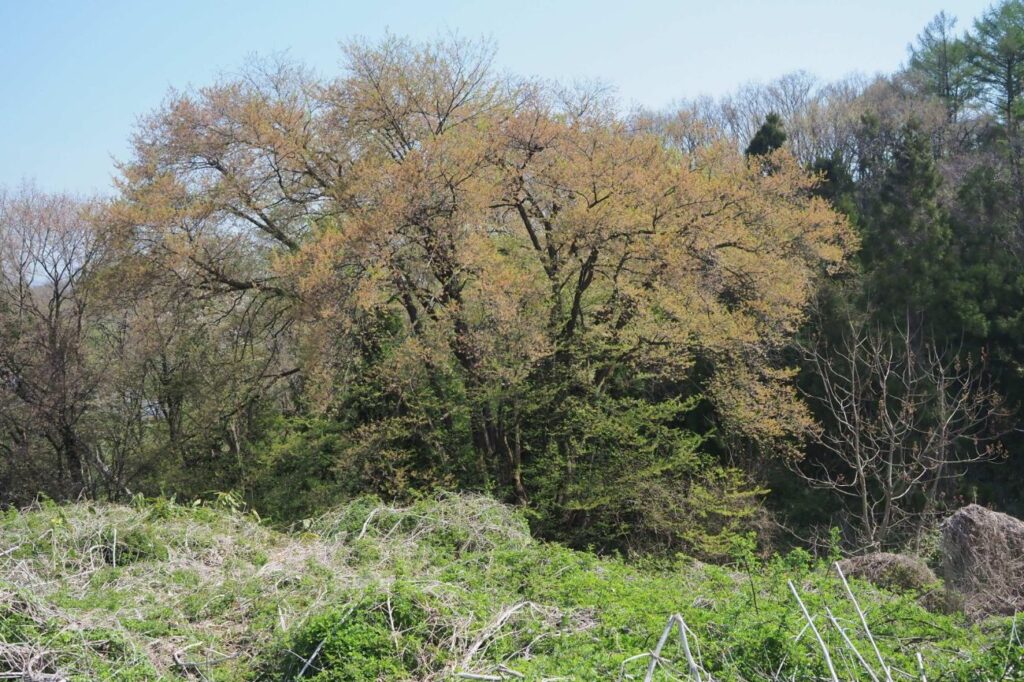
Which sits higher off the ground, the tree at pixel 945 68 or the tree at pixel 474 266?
the tree at pixel 945 68

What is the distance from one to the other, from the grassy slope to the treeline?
17.1 ft

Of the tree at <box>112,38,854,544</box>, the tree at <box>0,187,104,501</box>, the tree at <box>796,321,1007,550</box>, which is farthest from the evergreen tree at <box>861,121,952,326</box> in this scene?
the tree at <box>0,187,104,501</box>

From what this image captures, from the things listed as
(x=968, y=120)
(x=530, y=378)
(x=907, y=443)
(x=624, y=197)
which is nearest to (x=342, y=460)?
(x=530, y=378)

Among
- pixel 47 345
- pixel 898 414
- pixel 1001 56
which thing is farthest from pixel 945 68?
pixel 47 345

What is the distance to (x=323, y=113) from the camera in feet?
51.5

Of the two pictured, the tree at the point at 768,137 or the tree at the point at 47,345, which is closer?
the tree at the point at 47,345

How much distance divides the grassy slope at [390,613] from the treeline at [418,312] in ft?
17.1

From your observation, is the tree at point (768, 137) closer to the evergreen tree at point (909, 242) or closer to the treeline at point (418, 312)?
the evergreen tree at point (909, 242)

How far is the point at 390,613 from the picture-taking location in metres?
6.06

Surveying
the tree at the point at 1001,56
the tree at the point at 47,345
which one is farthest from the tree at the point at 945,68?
the tree at the point at 47,345

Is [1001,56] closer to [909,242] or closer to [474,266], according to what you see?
[909,242]

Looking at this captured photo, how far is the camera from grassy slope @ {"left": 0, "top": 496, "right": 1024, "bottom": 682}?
18.9 feet

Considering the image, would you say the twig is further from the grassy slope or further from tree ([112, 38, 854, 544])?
tree ([112, 38, 854, 544])

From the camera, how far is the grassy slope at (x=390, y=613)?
577 cm
